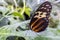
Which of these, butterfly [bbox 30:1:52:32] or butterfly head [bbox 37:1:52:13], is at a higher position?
butterfly head [bbox 37:1:52:13]

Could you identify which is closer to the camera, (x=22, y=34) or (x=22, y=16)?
(x=22, y=34)

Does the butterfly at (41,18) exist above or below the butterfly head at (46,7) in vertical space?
below

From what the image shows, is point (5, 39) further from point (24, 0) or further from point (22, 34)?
point (24, 0)

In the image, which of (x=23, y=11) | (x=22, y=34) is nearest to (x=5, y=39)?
(x=22, y=34)

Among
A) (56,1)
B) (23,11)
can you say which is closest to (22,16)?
(23,11)

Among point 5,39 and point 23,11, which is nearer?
point 5,39

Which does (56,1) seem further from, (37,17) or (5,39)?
(5,39)
